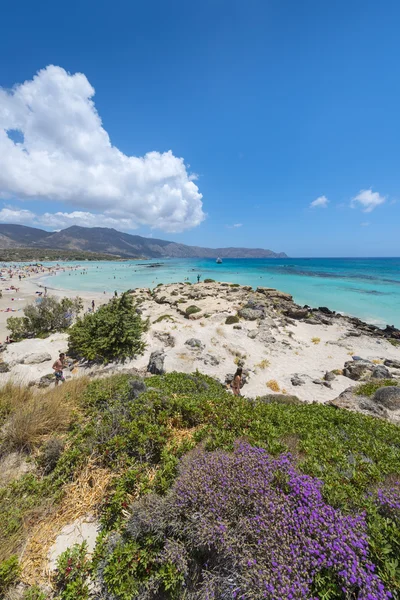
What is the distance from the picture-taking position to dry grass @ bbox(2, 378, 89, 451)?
15.8 ft

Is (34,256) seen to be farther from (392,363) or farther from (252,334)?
(392,363)

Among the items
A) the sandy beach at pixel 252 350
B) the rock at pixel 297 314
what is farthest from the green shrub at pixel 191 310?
the rock at pixel 297 314

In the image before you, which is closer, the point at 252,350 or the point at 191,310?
the point at 252,350

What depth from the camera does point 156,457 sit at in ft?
14.0

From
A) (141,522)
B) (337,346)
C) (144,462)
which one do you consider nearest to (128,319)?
(144,462)

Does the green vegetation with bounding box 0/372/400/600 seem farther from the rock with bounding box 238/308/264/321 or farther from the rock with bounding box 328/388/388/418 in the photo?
the rock with bounding box 238/308/264/321

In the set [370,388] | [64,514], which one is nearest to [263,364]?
[370,388]

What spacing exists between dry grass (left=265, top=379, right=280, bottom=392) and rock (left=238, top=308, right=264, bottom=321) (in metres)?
9.92

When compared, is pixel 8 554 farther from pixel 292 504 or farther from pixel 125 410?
pixel 292 504

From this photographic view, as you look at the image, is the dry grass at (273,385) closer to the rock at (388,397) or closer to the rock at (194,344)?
the rock at (388,397)

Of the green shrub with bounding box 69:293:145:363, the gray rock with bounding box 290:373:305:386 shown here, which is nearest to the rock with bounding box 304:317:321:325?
the gray rock with bounding box 290:373:305:386

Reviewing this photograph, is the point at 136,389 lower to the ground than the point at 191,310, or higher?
higher

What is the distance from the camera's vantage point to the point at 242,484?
2996 millimetres

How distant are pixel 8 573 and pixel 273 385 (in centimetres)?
1129
